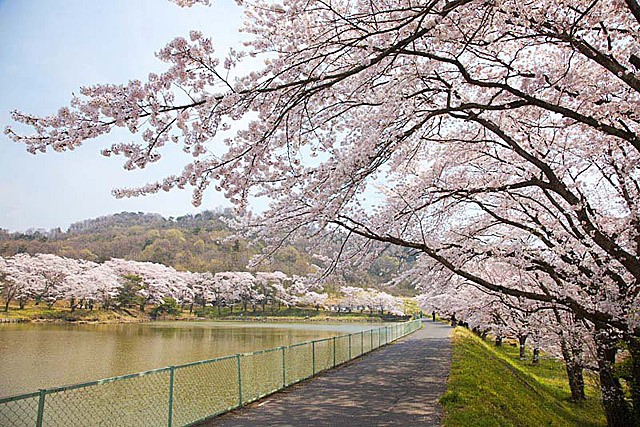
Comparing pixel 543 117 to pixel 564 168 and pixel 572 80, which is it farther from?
pixel 572 80

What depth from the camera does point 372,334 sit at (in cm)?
1789

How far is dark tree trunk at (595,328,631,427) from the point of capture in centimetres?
892

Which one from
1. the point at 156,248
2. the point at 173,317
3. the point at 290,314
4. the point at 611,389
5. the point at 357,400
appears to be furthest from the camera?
the point at 156,248

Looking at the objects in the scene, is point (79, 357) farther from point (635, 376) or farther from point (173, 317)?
point (173, 317)

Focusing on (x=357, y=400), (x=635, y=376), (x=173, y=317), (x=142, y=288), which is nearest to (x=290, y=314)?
(x=173, y=317)

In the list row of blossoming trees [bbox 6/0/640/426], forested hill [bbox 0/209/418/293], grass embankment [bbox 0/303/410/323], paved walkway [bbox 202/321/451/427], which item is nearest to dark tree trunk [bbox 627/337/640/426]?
row of blossoming trees [bbox 6/0/640/426]

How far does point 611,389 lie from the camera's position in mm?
8992

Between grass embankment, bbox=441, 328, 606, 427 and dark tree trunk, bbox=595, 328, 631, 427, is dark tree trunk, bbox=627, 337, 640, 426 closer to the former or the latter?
dark tree trunk, bbox=595, 328, 631, 427

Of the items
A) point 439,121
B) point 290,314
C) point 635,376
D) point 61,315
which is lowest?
→ point 290,314

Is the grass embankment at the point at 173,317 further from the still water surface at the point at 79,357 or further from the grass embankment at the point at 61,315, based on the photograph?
the still water surface at the point at 79,357

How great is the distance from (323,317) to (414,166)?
55.6 metres

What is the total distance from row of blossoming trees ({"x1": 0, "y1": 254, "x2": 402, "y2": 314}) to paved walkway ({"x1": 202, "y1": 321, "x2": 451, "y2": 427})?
64.6 feet

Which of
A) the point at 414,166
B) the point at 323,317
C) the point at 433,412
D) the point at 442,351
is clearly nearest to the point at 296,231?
the point at 414,166

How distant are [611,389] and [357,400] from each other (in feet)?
17.4
